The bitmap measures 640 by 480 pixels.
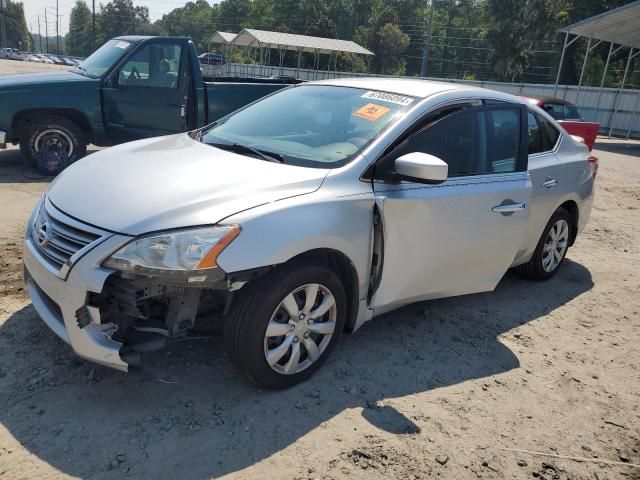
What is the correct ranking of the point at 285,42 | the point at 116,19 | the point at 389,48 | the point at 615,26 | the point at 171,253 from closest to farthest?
the point at 171,253
the point at 615,26
the point at 285,42
the point at 389,48
the point at 116,19

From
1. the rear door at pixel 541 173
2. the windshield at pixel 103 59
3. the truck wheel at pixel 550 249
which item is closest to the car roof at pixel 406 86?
the rear door at pixel 541 173

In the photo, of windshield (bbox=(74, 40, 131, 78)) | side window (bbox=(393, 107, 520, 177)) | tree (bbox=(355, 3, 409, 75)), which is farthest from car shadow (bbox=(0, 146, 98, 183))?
tree (bbox=(355, 3, 409, 75))

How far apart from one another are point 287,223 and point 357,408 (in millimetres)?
1109

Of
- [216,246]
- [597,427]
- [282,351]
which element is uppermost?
[216,246]

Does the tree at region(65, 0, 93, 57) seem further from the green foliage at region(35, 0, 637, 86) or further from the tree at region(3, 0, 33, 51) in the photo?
the tree at region(3, 0, 33, 51)

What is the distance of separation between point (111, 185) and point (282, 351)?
130cm

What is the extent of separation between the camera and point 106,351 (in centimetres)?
263

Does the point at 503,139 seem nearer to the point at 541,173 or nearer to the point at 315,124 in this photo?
the point at 541,173

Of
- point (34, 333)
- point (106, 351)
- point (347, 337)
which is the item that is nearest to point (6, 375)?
point (34, 333)

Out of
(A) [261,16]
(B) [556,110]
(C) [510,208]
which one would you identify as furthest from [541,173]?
(A) [261,16]

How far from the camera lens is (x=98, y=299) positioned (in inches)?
104

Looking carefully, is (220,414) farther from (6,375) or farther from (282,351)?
(6,375)

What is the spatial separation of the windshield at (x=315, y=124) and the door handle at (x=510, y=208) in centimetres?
97

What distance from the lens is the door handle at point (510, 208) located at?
3810mm
